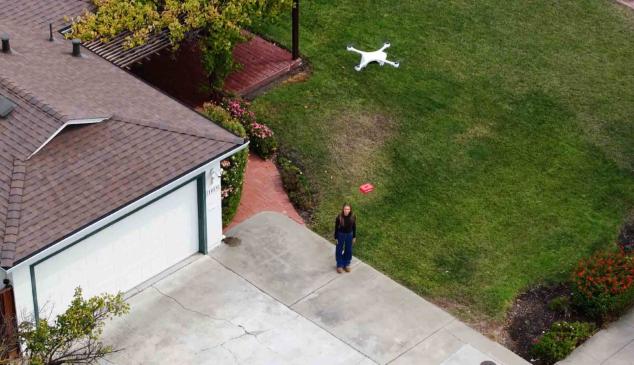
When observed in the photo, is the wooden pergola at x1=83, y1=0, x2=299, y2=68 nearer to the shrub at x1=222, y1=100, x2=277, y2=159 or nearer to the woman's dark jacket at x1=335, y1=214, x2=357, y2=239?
the shrub at x1=222, y1=100, x2=277, y2=159

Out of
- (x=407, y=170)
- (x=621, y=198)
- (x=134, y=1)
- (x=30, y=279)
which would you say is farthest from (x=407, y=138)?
(x=30, y=279)

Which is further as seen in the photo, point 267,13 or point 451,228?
point 267,13

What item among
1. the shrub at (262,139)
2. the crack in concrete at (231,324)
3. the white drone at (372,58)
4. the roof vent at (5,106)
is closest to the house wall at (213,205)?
the crack in concrete at (231,324)

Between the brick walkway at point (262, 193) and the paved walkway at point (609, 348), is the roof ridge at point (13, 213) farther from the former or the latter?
the paved walkway at point (609, 348)

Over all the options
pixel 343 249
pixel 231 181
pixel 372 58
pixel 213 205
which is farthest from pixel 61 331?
pixel 372 58

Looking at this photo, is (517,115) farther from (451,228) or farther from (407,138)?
(451,228)

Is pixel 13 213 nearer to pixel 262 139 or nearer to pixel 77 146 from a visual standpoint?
pixel 77 146
